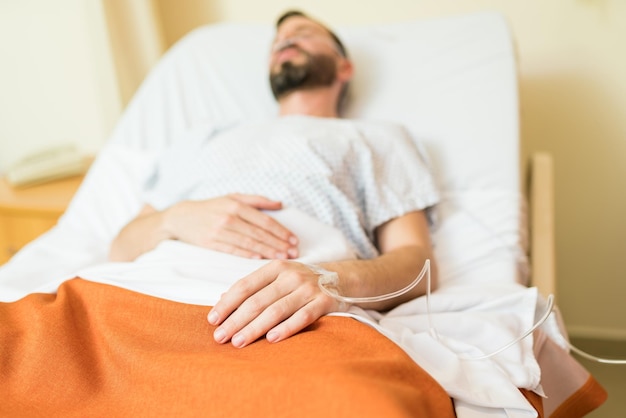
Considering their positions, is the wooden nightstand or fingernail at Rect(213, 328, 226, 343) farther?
the wooden nightstand

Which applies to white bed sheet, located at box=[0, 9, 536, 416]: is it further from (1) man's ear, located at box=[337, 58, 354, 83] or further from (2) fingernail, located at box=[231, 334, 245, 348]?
(2) fingernail, located at box=[231, 334, 245, 348]

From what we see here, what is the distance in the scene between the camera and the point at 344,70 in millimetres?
1639

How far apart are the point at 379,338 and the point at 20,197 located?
135cm

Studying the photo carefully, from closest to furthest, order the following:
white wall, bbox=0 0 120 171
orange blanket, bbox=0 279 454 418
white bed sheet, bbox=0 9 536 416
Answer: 1. orange blanket, bbox=0 279 454 418
2. white bed sheet, bbox=0 9 536 416
3. white wall, bbox=0 0 120 171

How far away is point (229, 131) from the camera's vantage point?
57.7 inches

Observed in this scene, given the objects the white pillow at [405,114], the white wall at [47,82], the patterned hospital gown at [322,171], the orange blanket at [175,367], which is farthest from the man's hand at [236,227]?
the white wall at [47,82]

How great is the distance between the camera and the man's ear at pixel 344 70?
1626mm

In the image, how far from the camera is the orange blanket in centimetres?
68

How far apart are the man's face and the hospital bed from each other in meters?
0.13

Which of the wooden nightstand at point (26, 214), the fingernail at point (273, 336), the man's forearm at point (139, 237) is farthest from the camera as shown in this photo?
the wooden nightstand at point (26, 214)

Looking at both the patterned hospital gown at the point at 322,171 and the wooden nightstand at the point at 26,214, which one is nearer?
the patterned hospital gown at the point at 322,171

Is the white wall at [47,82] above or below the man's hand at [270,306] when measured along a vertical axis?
above

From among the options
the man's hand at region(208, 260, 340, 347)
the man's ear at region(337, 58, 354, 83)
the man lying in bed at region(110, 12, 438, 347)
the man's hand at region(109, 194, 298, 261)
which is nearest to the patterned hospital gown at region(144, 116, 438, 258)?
the man lying in bed at region(110, 12, 438, 347)

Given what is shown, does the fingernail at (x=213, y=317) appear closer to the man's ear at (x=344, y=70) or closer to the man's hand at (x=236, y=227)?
the man's hand at (x=236, y=227)
